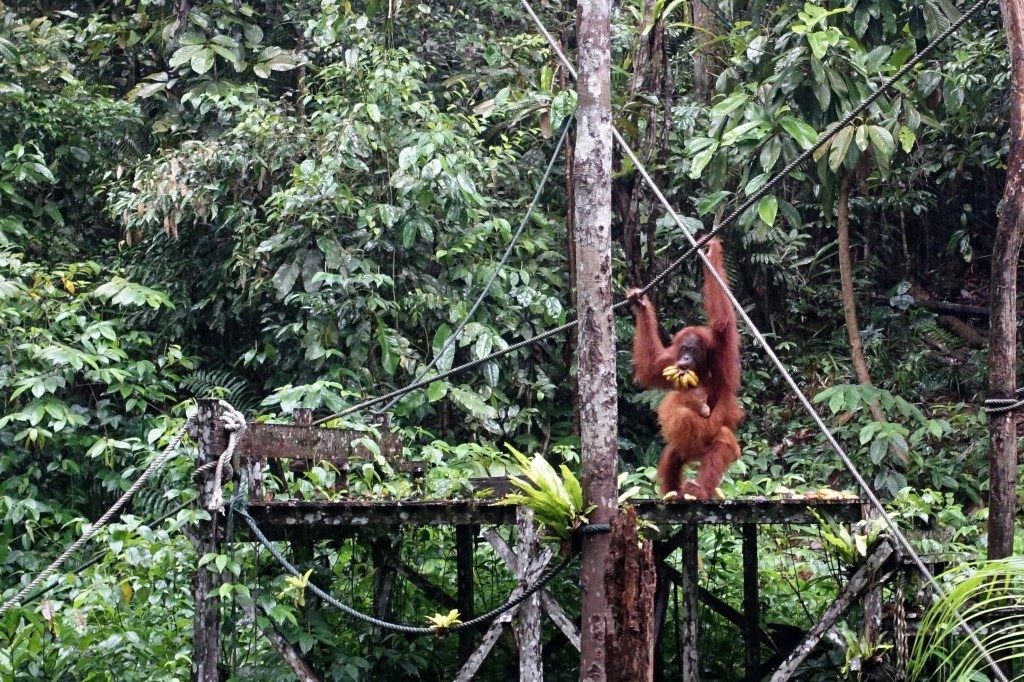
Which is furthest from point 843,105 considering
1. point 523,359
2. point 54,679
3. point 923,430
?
point 54,679

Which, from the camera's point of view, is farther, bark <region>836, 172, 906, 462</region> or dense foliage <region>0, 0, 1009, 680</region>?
bark <region>836, 172, 906, 462</region>

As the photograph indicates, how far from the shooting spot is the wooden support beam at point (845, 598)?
505 centimetres

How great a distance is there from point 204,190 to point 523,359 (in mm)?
2822

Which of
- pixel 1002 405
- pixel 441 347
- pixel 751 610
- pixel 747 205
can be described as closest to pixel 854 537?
pixel 1002 405

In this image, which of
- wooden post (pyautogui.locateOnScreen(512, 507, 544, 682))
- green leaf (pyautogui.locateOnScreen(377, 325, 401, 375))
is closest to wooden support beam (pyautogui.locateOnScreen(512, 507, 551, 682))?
wooden post (pyautogui.locateOnScreen(512, 507, 544, 682))

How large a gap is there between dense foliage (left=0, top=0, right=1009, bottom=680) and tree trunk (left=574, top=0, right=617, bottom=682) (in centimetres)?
190

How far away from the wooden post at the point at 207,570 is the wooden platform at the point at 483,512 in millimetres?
266

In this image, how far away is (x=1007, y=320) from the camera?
4.59 meters

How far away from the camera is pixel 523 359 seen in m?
9.34

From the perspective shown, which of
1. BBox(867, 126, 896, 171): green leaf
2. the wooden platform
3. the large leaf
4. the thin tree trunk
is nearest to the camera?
the wooden platform

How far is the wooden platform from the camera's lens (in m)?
5.20

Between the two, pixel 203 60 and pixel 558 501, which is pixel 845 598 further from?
pixel 203 60

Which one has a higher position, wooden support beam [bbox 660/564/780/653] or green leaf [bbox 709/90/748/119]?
green leaf [bbox 709/90/748/119]

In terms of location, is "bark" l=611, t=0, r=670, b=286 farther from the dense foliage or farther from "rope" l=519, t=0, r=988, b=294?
"rope" l=519, t=0, r=988, b=294
